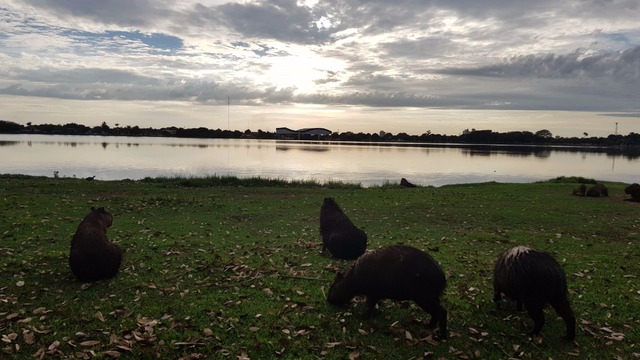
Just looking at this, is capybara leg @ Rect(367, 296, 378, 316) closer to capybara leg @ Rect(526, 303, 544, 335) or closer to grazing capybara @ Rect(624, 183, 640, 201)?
capybara leg @ Rect(526, 303, 544, 335)

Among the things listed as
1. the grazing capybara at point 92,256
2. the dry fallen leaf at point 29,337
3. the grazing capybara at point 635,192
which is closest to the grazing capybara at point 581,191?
the grazing capybara at point 635,192

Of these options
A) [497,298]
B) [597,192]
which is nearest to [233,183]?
[597,192]

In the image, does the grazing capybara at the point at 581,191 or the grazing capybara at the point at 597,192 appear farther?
the grazing capybara at the point at 581,191

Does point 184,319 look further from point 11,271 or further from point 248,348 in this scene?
point 11,271

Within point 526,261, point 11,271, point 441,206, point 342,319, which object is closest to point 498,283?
point 526,261

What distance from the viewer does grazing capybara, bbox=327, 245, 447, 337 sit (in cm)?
709

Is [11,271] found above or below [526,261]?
below

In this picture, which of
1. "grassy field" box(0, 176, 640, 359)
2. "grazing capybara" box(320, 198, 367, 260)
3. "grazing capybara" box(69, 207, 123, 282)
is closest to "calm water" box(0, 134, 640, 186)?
"grassy field" box(0, 176, 640, 359)

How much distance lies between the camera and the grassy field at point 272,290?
6.77 meters

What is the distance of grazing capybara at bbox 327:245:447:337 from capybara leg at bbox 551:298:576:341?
1.76m

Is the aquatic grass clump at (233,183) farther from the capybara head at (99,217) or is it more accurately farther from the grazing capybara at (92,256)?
the grazing capybara at (92,256)

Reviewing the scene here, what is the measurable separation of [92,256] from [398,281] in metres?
6.40

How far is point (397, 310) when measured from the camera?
8.14m

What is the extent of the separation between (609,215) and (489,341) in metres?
16.6
